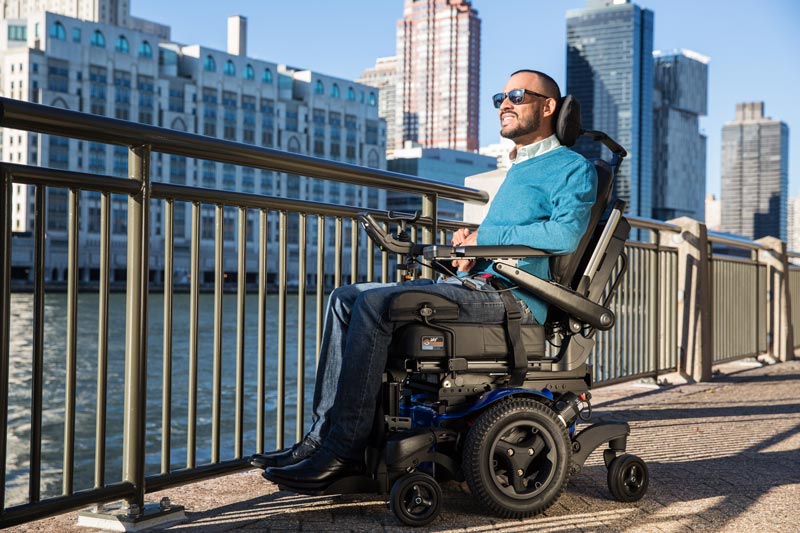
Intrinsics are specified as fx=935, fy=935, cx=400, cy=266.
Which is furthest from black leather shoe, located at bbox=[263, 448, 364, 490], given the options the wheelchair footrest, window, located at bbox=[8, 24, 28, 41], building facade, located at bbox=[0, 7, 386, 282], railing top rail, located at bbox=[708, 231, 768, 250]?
window, located at bbox=[8, 24, 28, 41]

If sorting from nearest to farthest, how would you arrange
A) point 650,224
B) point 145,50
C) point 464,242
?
point 464,242 → point 650,224 → point 145,50

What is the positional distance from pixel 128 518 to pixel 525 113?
1.97 m

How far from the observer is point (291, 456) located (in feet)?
9.78

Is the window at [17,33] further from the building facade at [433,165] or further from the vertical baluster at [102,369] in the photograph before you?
the vertical baluster at [102,369]

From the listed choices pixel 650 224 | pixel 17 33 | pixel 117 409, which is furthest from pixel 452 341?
pixel 17 33

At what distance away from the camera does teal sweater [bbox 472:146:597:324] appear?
3141 millimetres

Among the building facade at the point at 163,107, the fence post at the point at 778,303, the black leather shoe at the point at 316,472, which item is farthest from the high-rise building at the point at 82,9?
the black leather shoe at the point at 316,472

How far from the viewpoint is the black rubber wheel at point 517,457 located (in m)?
2.96

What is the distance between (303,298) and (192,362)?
2.23ft

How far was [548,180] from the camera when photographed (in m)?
3.28

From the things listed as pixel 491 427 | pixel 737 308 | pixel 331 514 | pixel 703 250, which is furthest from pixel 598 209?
pixel 737 308

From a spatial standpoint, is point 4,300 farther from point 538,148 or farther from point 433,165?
point 433,165

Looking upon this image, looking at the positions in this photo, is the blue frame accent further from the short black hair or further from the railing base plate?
the short black hair

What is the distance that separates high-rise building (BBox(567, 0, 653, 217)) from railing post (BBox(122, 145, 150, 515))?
154162 mm
